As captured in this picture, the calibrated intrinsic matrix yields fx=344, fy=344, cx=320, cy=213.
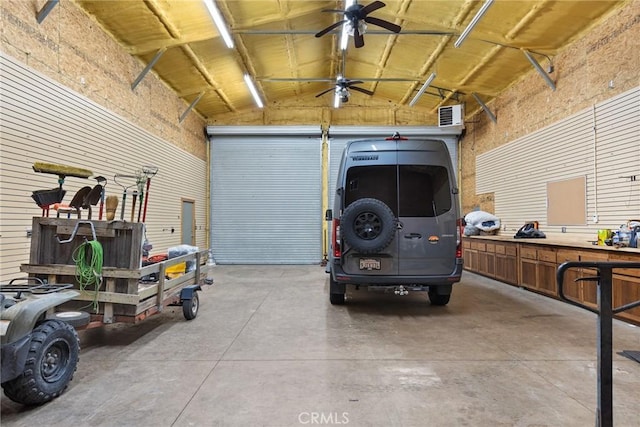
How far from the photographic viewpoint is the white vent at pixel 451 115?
10.2 meters

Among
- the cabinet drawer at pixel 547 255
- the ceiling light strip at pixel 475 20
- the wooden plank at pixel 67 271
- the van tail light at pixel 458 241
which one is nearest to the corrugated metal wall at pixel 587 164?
the cabinet drawer at pixel 547 255

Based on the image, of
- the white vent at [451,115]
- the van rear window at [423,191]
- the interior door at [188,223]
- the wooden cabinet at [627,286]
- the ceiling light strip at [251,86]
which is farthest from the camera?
the white vent at [451,115]

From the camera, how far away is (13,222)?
4.37 m

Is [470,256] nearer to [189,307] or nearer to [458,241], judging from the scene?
[458,241]

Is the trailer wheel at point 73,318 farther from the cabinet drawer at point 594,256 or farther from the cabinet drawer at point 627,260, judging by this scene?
the cabinet drawer at point 594,256

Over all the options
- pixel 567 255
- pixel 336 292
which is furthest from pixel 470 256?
pixel 336 292

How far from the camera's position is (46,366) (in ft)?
7.93

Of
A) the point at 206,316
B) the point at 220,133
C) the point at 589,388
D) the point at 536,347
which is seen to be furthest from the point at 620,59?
the point at 220,133

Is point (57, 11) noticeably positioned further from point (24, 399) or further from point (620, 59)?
point (620, 59)

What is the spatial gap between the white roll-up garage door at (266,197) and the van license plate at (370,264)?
678 centimetres

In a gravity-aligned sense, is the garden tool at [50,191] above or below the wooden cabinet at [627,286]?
above

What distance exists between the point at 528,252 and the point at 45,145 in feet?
27.0

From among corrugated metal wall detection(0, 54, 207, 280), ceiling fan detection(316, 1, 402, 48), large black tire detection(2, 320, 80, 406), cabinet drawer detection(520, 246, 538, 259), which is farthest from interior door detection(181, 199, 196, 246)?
cabinet drawer detection(520, 246, 538, 259)

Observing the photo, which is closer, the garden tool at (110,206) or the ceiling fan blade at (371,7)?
the garden tool at (110,206)
